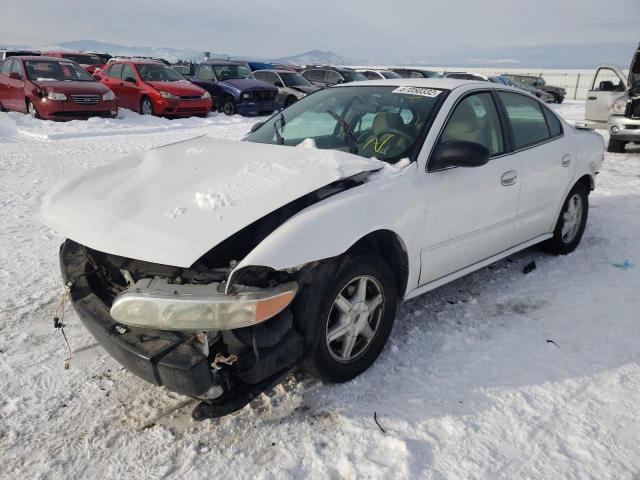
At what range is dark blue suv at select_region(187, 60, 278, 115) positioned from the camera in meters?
15.2

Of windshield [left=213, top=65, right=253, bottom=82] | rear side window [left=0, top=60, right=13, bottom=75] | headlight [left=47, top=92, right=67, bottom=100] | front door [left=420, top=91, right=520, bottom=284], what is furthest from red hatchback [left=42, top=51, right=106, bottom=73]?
front door [left=420, top=91, right=520, bottom=284]

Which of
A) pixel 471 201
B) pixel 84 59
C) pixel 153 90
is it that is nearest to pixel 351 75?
pixel 153 90

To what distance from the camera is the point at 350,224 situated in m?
2.59

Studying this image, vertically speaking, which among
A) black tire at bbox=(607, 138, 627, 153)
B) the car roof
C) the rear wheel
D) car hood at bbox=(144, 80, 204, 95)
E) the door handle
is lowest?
black tire at bbox=(607, 138, 627, 153)

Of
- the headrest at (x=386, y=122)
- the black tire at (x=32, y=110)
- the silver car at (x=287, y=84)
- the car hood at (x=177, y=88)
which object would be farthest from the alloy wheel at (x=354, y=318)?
the silver car at (x=287, y=84)

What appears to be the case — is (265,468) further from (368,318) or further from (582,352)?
(582,352)

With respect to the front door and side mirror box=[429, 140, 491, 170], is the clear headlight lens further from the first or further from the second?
side mirror box=[429, 140, 491, 170]

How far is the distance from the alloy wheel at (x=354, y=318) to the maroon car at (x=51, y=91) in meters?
11.2

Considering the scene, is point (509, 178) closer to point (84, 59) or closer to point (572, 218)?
point (572, 218)

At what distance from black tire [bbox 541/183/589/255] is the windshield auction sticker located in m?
1.81

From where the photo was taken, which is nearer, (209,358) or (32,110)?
(209,358)

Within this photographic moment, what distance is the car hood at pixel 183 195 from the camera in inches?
91.7

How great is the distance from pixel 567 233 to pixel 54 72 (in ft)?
40.5

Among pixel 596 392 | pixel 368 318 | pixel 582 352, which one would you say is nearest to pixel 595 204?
pixel 582 352
